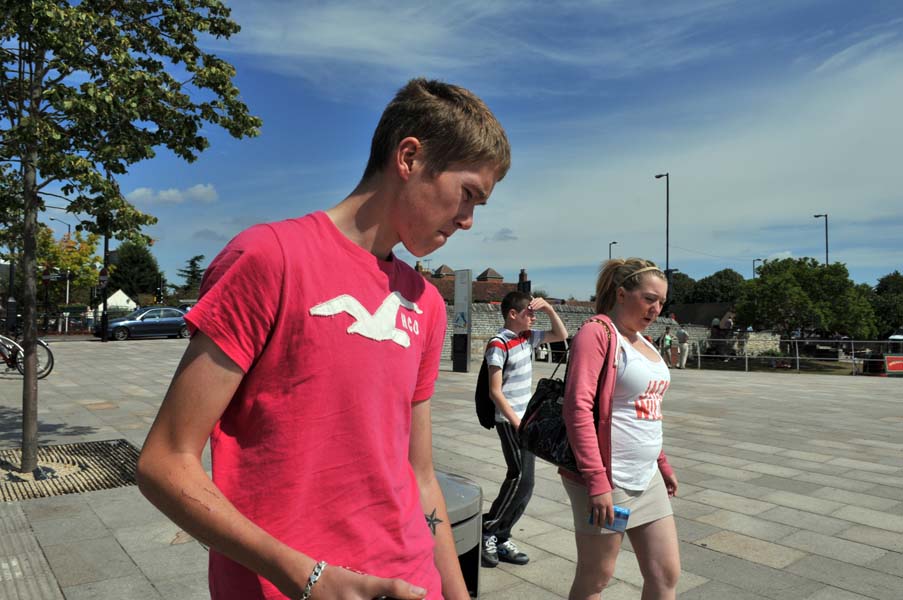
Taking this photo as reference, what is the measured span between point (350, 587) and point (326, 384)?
0.33 m

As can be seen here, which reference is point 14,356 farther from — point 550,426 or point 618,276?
point 618,276

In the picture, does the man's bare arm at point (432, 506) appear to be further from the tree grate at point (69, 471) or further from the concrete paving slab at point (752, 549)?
the tree grate at point (69, 471)

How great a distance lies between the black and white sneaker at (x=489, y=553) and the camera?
13.8 feet

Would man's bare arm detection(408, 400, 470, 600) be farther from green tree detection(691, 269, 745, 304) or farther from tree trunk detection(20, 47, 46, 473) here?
green tree detection(691, 269, 745, 304)

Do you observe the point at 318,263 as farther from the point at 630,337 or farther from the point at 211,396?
the point at 630,337

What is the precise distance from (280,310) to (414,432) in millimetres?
548

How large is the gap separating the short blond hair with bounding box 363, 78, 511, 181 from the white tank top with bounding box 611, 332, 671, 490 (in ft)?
5.76

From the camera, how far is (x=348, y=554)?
3.82 ft

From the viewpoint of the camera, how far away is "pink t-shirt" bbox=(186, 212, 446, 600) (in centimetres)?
108

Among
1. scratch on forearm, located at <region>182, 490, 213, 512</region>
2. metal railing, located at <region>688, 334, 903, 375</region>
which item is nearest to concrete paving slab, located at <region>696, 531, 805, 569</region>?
scratch on forearm, located at <region>182, 490, 213, 512</region>

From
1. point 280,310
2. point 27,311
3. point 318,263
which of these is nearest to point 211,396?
point 280,310

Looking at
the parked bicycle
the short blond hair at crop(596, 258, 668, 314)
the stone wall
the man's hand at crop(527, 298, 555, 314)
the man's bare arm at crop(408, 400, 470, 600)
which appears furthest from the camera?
the stone wall

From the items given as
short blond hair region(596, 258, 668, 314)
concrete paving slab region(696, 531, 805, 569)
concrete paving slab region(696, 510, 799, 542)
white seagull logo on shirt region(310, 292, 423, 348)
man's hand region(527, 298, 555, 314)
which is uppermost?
short blond hair region(596, 258, 668, 314)

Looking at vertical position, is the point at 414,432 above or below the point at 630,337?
below
